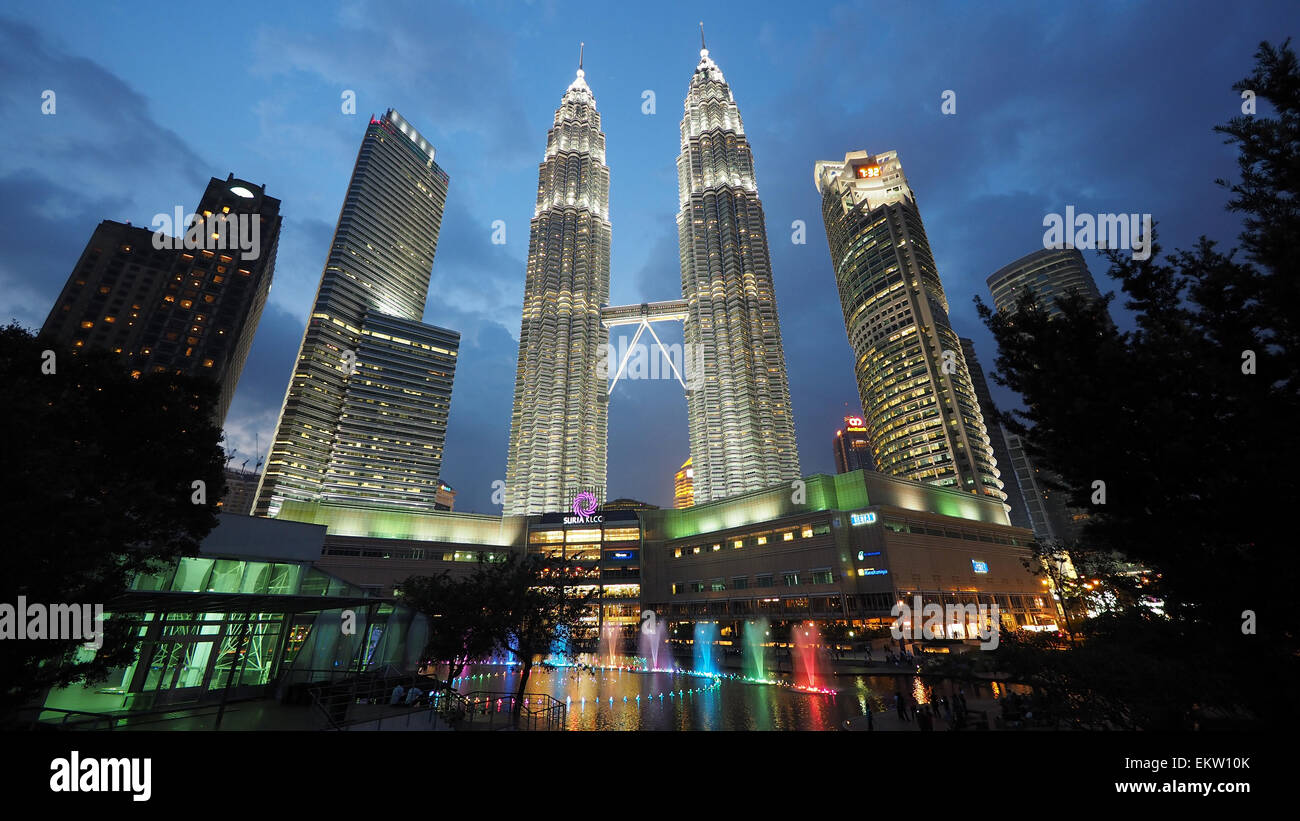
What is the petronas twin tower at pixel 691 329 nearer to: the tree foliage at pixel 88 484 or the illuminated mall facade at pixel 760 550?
the illuminated mall facade at pixel 760 550

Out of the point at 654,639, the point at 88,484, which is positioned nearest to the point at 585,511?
the point at 654,639

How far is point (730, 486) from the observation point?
136 m

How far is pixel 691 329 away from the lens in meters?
157

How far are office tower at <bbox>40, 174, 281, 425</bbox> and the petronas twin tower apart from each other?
229 ft

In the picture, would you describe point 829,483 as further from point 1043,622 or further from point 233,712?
point 233,712

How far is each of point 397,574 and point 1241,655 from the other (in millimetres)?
108182

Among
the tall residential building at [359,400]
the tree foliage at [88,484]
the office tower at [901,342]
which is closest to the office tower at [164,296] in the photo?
the tall residential building at [359,400]

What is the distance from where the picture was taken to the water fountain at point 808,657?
133 ft

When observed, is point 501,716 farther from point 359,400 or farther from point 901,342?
point 359,400

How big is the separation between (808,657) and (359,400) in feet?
489

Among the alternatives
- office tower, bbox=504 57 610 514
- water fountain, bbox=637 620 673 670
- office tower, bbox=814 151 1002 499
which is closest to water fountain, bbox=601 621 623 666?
water fountain, bbox=637 620 673 670

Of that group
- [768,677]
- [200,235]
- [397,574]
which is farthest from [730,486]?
[200,235]

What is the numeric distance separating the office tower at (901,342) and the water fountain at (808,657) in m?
69.3
